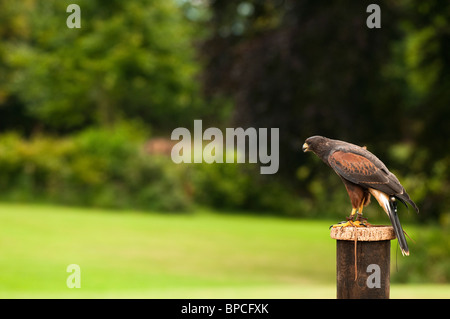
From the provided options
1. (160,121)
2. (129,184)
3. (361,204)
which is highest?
(160,121)

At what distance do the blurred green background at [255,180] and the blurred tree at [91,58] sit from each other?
7.39 m

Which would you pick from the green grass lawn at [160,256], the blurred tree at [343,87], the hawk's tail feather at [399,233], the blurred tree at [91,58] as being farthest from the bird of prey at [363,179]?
the blurred tree at [91,58]

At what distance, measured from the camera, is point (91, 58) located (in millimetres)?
32250

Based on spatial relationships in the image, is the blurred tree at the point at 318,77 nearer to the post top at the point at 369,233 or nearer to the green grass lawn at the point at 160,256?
the green grass lawn at the point at 160,256

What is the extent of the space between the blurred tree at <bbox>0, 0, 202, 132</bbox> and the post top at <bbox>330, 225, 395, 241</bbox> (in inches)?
1090

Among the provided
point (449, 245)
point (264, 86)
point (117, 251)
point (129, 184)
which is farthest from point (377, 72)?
point (129, 184)

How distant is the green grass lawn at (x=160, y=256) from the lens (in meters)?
9.91

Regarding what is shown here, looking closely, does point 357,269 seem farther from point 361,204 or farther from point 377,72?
point 377,72

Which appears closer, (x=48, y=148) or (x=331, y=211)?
(x=48, y=148)

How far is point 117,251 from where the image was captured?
1483 cm

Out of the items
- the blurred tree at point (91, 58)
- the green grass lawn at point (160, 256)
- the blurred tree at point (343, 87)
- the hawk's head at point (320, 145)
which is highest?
the blurred tree at point (91, 58)

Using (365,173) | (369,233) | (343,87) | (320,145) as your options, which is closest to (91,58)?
(343,87)

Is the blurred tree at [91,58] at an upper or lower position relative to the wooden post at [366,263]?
upper
